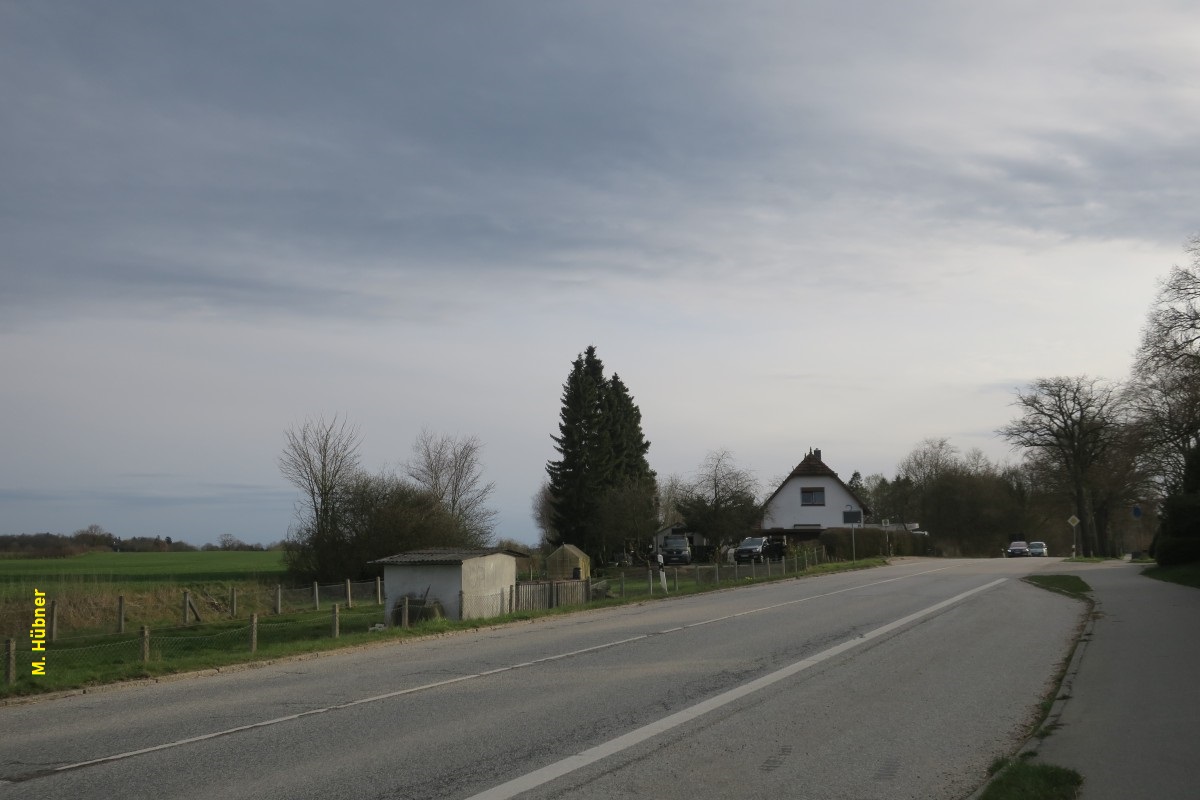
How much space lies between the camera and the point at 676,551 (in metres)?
73.4

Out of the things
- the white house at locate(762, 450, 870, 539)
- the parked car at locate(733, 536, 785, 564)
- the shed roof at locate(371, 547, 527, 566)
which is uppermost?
the white house at locate(762, 450, 870, 539)

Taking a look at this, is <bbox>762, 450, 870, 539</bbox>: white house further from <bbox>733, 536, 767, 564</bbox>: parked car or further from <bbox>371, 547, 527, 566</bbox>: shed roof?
<bbox>371, 547, 527, 566</bbox>: shed roof

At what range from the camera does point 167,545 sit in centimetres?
11031

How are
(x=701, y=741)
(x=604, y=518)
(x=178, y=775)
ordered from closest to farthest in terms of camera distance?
(x=178, y=775), (x=701, y=741), (x=604, y=518)

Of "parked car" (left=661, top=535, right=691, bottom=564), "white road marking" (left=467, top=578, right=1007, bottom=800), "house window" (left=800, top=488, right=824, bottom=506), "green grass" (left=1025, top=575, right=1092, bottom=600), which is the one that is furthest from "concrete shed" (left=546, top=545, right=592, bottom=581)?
"white road marking" (left=467, top=578, right=1007, bottom=800)

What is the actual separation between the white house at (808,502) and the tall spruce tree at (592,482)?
12.7 meters

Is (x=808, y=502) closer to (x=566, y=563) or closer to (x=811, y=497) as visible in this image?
(x=811, y=497)

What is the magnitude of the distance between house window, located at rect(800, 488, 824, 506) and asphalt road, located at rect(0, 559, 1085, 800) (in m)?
61.8

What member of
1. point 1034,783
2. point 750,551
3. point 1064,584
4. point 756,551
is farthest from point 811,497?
point 1034,783

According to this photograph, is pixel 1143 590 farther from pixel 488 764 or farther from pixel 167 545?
pixel 167 545

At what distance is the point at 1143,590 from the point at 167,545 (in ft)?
339

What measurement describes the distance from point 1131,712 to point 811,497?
71779 millimetres

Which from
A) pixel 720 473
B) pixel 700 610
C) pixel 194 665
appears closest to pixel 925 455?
pixel 720 473

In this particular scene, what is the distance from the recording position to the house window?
266 feet
